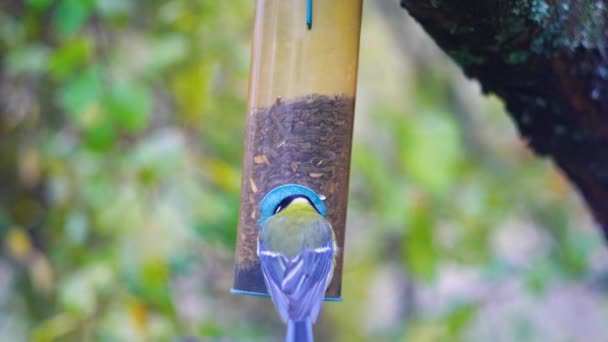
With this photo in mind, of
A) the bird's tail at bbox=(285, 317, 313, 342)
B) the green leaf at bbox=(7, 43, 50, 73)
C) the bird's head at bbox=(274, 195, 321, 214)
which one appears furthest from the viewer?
the green leaf at bbox=(7, 43, 50, 73)

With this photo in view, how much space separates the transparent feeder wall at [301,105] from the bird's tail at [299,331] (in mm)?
230

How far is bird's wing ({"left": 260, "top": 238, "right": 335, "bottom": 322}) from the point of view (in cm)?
170

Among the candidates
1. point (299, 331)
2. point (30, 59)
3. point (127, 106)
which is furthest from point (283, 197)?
point (30, 59)

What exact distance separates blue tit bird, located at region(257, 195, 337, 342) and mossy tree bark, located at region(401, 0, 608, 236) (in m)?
0.48

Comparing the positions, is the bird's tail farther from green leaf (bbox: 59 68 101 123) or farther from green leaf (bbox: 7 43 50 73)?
green leaf (bbox: 7 43 50 73)

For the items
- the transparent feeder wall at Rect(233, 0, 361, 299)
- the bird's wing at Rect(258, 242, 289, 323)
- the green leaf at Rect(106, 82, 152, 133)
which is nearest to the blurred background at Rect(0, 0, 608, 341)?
the green leaf at Rect(106, 82, 152, 133)

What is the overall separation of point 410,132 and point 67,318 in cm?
150

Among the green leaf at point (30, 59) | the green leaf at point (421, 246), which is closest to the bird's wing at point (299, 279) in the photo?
the green leaf at point (421, 246)

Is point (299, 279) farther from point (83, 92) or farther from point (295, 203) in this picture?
point (83, 92)

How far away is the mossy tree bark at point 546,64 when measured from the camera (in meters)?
1.47

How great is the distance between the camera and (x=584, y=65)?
1596 mm

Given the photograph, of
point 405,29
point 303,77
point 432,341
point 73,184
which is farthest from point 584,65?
point 405,29

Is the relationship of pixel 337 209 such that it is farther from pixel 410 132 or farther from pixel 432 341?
pixel 432 341

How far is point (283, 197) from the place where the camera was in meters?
1.84
